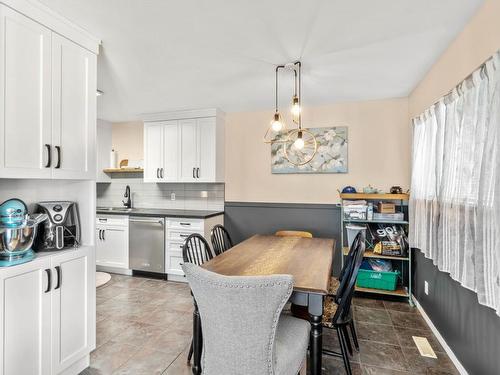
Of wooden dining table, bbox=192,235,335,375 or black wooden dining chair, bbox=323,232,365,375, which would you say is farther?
black wooden dining chair, bbox=323,232,365,375

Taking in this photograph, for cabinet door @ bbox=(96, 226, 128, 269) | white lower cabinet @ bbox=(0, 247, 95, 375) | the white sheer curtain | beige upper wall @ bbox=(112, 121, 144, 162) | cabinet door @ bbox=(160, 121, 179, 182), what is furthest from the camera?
beige upper wall @ bbox=(112, 121, 144, 162)

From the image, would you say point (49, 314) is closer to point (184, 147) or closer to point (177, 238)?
point (177, 238)

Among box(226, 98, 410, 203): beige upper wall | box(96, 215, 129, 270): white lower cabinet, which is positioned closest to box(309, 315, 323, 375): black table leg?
box(226, 98, 410, 203): beige upper wall

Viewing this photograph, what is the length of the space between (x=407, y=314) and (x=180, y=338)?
235cm

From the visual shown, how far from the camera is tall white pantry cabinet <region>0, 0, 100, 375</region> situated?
153cm

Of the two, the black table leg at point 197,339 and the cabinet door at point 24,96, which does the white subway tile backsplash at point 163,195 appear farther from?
the cabinet door at point 24,96

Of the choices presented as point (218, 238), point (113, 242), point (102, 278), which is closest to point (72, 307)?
point (218, 238)

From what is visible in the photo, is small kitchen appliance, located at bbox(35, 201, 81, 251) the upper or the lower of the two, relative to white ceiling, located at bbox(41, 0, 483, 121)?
lower

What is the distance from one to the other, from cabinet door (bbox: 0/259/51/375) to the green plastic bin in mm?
3087

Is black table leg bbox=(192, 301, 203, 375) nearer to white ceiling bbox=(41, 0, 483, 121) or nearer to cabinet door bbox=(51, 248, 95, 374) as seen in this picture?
cabinet door bbox=(51, 248, 95, 374)

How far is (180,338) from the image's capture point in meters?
2.46

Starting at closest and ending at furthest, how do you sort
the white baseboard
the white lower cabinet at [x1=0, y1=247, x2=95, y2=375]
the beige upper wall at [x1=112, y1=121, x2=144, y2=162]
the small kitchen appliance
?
1. the white lower cabinet at [x1=0, y1=247, x2=95, y2=375]
2. the small kitchen appliance
3. the white baseboard
4. the beige upper wall at [x1=112, y1=121, x2=144, y2=162]

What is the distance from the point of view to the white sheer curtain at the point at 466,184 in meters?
1.41

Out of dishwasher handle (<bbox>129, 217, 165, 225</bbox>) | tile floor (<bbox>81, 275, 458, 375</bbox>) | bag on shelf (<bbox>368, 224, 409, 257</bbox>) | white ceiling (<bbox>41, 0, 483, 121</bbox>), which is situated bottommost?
tile floor (<bbox>81, 275, 458, 375</bbox>)
